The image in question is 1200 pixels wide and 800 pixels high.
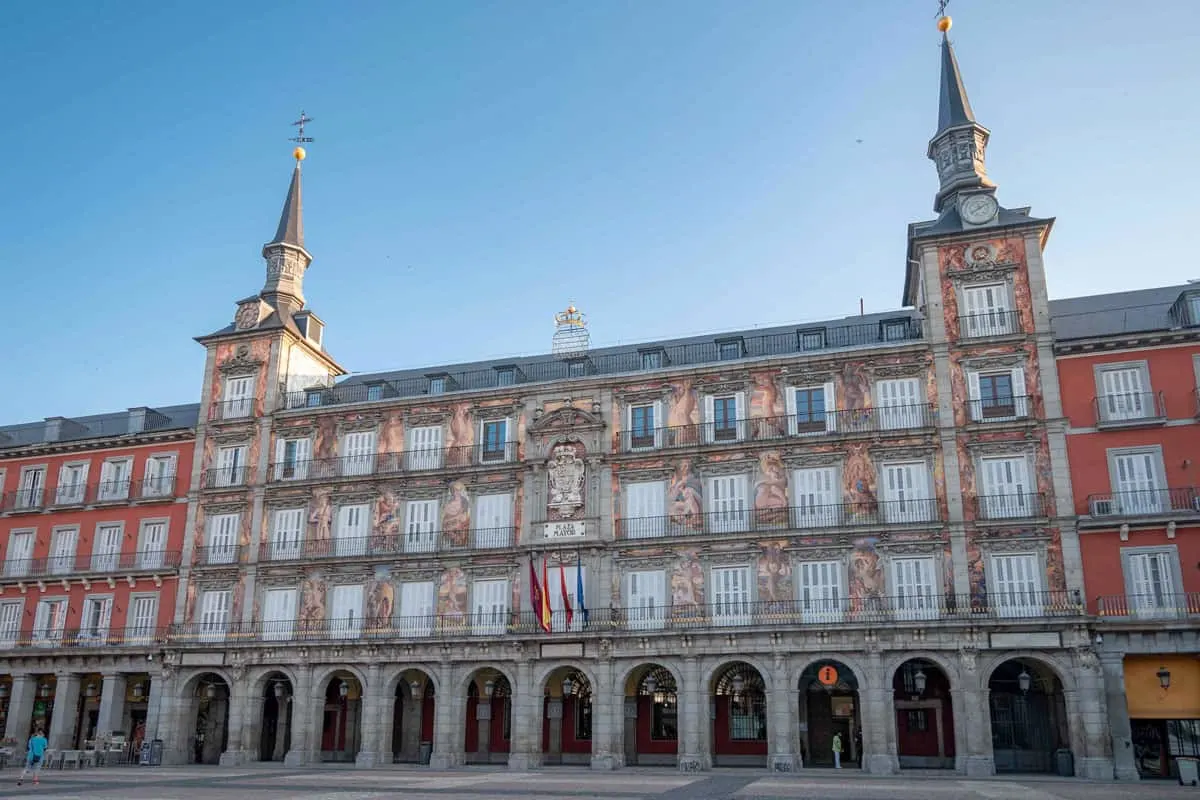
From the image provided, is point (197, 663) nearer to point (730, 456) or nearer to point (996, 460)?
point (730, 456)

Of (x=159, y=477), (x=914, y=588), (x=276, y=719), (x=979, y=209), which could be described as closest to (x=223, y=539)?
(x=159, y=477)

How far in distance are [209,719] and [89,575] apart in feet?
29.4

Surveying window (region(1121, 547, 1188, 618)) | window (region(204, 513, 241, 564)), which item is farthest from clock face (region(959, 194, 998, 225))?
window (region(204, 513, 241, 564))

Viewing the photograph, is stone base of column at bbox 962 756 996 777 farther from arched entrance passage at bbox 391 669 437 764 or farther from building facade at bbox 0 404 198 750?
building facade at bbox 0 404 198 750

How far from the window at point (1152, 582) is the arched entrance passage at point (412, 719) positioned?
27687 mm

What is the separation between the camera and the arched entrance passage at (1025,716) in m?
36.3

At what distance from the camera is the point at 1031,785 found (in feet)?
96.1

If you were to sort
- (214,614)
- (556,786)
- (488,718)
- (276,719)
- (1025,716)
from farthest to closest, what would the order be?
(276,719) → (214,614) → (488,718) → (1025,716) → (556,786)

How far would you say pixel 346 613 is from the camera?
1700 inches

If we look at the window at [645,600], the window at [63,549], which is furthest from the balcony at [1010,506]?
the window at [63,549]

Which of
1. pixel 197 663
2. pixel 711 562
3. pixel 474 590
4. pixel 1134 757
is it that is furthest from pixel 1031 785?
pixel 197 663

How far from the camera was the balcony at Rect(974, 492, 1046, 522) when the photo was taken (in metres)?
35.9

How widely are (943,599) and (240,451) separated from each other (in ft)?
105

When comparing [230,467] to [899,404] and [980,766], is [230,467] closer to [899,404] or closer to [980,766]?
[899,404]
